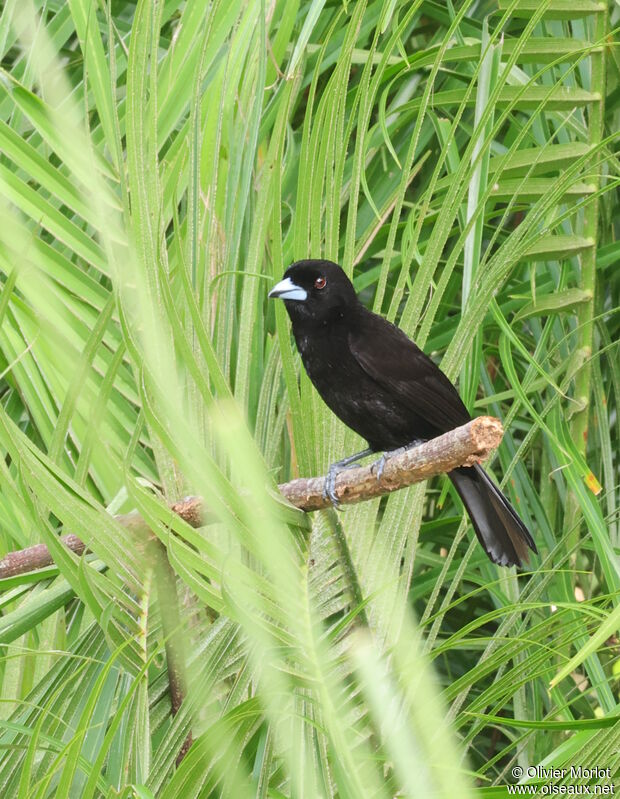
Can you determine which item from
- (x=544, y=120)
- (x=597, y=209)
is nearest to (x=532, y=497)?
(x=597, y=209)

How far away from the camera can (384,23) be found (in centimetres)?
107

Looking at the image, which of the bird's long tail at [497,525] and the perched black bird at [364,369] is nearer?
the bird's long tail at [497,525]

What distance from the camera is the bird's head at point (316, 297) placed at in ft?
5.74

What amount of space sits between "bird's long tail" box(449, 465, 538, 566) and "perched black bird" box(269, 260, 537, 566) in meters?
0.07

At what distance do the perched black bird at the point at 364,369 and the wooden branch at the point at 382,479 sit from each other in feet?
1.78

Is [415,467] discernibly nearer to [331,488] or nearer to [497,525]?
[331,488]

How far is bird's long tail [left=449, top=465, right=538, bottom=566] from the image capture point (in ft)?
4.73

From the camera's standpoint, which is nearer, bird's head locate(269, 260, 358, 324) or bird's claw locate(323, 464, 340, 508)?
bird's claw locate(323, 464, 340, 508)

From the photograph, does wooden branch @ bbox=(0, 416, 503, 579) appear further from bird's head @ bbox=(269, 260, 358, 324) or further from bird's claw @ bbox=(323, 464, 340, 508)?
bird's head @ bbox=(269, 260, 358, 324)

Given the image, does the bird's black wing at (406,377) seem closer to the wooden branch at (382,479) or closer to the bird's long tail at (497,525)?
the bird's long tail at (497,525)

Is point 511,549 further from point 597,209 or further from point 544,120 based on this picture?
point 544,120

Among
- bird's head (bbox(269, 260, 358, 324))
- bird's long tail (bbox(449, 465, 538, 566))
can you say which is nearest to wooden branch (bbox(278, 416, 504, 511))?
bird's long tail (bbox(449, 465, 538, 566))

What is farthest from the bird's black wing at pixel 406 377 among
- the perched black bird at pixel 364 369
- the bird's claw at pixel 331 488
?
the bird's claw at pixel 331 488

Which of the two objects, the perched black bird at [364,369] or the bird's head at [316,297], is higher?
the bird's head at [316,297]
